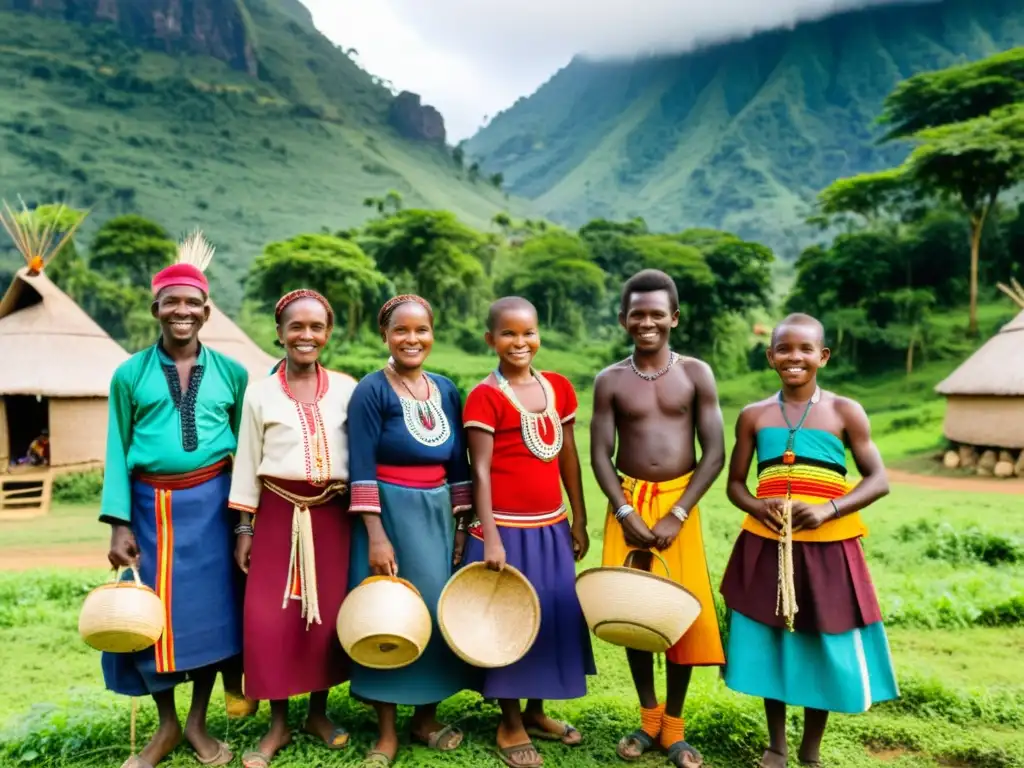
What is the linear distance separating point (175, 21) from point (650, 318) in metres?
77.1

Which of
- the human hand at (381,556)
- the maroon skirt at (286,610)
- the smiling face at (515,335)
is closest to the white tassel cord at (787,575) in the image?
the smiling face at (515,335)

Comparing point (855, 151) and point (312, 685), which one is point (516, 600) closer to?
point (312, 685)

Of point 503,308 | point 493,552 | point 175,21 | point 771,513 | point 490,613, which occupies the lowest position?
point 490,613

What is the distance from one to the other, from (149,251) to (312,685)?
32807 mm

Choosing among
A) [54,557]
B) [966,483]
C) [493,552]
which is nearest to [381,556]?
[493,552]

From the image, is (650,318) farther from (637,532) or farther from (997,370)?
(997,370)

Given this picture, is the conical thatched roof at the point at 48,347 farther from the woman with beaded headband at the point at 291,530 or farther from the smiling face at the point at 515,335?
the smiling face at the point at 515,335

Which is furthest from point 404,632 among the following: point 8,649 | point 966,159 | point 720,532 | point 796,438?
point 966,159

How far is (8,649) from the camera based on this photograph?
475cm

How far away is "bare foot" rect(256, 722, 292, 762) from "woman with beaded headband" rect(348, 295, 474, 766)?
305 millimetres

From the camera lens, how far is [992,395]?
1143 centimetres

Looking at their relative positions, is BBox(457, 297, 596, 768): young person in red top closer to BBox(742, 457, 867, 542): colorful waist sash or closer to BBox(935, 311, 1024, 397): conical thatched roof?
BBox(742, 457, 867, 542): colorful waist sash

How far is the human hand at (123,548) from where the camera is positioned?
2.81 m

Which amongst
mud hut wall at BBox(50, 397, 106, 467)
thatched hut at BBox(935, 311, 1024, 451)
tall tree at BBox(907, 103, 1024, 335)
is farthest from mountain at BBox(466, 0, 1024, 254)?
mud hut wall at BBox(50, 397, 106, 467)
